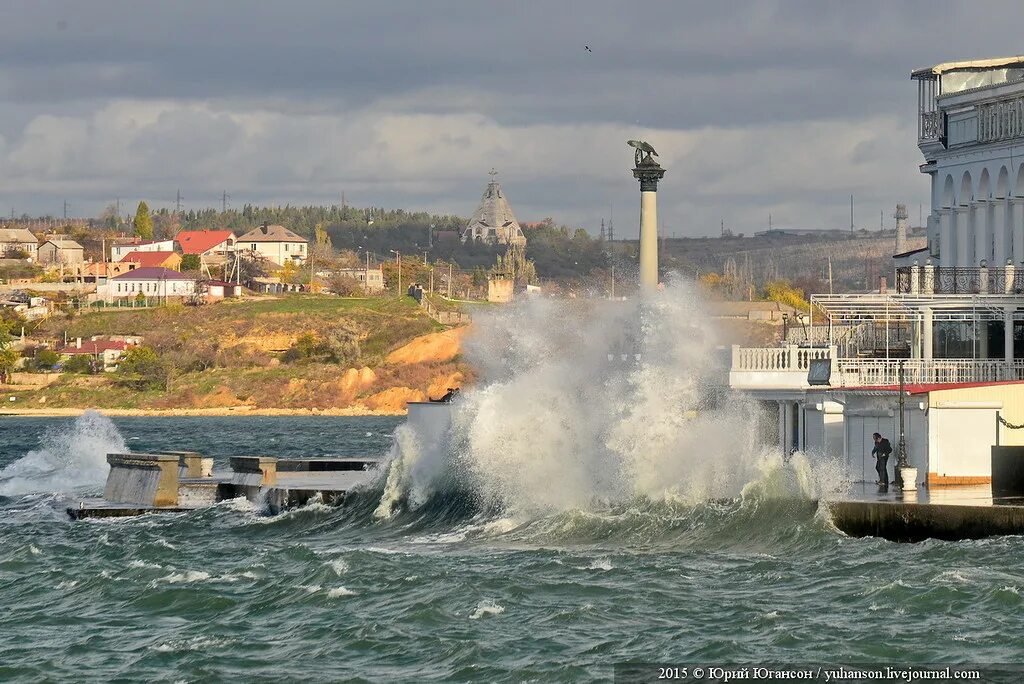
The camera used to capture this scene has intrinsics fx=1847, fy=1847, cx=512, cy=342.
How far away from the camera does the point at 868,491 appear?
3728cm

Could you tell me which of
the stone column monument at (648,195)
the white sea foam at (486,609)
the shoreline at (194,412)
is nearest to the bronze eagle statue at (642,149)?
the stone column monument at (648,195)

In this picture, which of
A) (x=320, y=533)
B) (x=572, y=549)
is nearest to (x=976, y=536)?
(x=572, y=549)

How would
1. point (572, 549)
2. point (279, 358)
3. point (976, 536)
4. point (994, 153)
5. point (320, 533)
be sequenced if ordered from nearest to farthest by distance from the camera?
point (976, 536) < point (572, 549) < point (320, 533) < point (994, 153) < point (279, 358)

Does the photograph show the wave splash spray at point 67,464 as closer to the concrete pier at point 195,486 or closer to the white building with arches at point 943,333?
the concrete pier at point 195,486

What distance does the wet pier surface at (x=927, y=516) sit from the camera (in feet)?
109

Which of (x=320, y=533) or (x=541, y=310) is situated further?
(x=541, y=310)

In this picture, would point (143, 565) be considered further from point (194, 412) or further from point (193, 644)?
point (194, 412)

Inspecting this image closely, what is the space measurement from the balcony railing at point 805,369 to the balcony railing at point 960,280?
334 centimetres

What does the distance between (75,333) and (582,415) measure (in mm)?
144737

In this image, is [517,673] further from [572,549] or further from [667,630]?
[572,549]

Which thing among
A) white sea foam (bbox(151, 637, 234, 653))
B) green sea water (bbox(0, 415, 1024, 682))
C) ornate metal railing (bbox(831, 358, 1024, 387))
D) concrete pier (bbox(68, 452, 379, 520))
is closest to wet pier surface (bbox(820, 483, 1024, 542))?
green sea water (bbox(0, 415, 1024, 682))

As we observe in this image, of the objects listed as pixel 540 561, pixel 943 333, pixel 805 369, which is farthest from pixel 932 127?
pixel 540 561

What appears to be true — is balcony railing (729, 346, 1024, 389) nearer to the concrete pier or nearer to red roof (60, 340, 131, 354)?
the concrete pier

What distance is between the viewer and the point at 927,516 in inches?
1329
